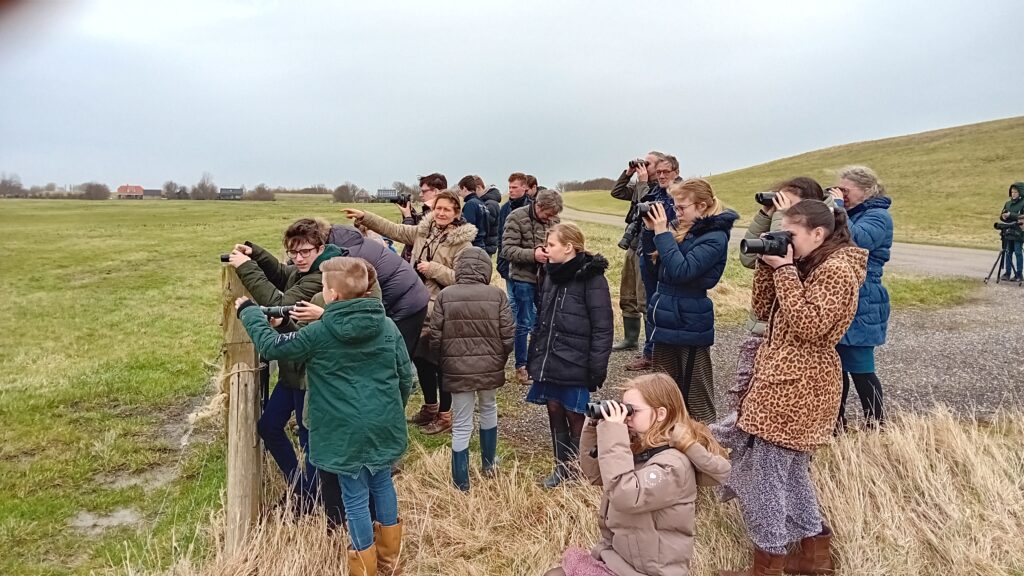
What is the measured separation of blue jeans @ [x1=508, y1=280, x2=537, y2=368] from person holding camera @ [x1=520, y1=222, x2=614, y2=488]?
2.66m

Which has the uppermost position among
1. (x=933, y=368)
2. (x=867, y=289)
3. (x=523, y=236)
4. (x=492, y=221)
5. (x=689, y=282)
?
(x=492, y=221)

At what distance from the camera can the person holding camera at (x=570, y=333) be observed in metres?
4.43

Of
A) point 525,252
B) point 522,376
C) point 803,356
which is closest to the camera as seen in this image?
point 803,356

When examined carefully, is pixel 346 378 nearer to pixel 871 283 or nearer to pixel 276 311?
pixel 276 311

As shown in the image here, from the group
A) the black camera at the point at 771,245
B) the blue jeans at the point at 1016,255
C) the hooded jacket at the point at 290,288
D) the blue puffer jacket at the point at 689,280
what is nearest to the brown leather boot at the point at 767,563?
the black camera at the point at 771,245

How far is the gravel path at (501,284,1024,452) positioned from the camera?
6.07 meters

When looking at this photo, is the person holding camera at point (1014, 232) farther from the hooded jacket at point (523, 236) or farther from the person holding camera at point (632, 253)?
the hooded jacket at point (523, 236)

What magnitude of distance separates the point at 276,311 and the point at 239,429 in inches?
31.0

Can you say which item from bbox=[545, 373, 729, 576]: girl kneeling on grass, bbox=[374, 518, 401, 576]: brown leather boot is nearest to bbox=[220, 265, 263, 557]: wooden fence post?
bbox=[374, 518, 401, 576]: brown leather boot

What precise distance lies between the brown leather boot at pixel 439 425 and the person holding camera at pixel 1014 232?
13.5 m

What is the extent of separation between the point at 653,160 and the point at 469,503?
3.53 m

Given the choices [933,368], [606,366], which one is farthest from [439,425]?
[933,368]

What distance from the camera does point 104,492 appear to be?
4.83 m

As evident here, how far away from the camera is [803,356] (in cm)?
323
